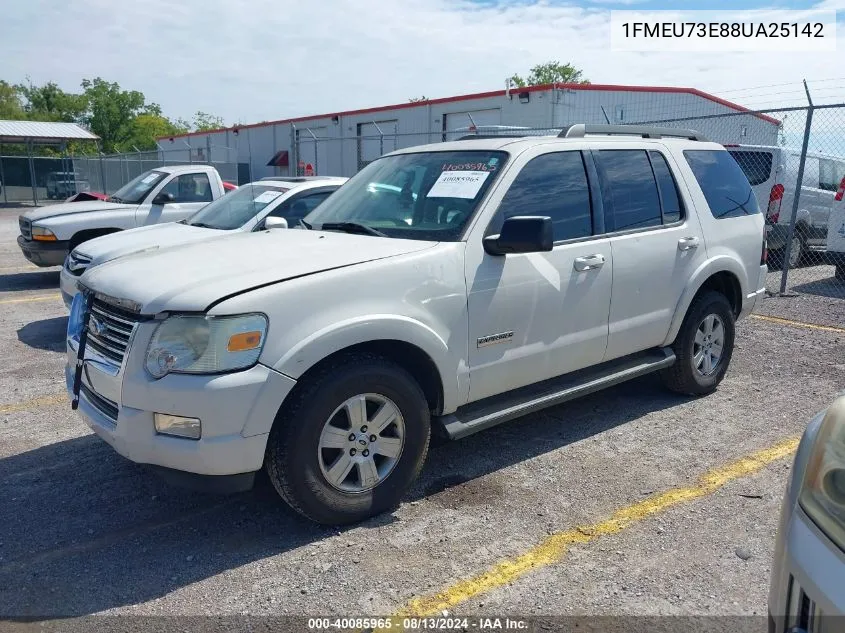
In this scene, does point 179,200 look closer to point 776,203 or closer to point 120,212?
point 120,212

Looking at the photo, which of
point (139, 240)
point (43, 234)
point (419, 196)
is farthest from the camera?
point (43, 234)

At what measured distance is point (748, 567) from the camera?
3197 mm

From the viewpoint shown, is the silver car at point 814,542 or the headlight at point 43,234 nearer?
the silver car at point 814,542

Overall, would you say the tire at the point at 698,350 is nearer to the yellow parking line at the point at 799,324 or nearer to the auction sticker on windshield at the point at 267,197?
the yellow parking line at the point at 799,324

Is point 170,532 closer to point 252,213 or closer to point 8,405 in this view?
point 8,405

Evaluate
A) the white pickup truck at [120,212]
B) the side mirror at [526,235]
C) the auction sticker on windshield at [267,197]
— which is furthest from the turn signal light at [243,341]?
the white pickup truck at [120,212]

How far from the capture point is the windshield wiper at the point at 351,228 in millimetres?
4105

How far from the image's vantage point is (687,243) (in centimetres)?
502

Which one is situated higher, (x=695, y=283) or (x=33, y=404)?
(x=695, y=283)

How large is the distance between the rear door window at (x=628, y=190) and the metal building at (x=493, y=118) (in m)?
10.0

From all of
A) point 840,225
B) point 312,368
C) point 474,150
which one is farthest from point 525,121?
point 312,368

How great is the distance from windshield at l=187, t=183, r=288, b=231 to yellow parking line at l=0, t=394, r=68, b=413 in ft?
9.09

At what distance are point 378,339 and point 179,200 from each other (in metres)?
7.86

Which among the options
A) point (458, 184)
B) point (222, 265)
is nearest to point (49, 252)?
point (222, 265)
